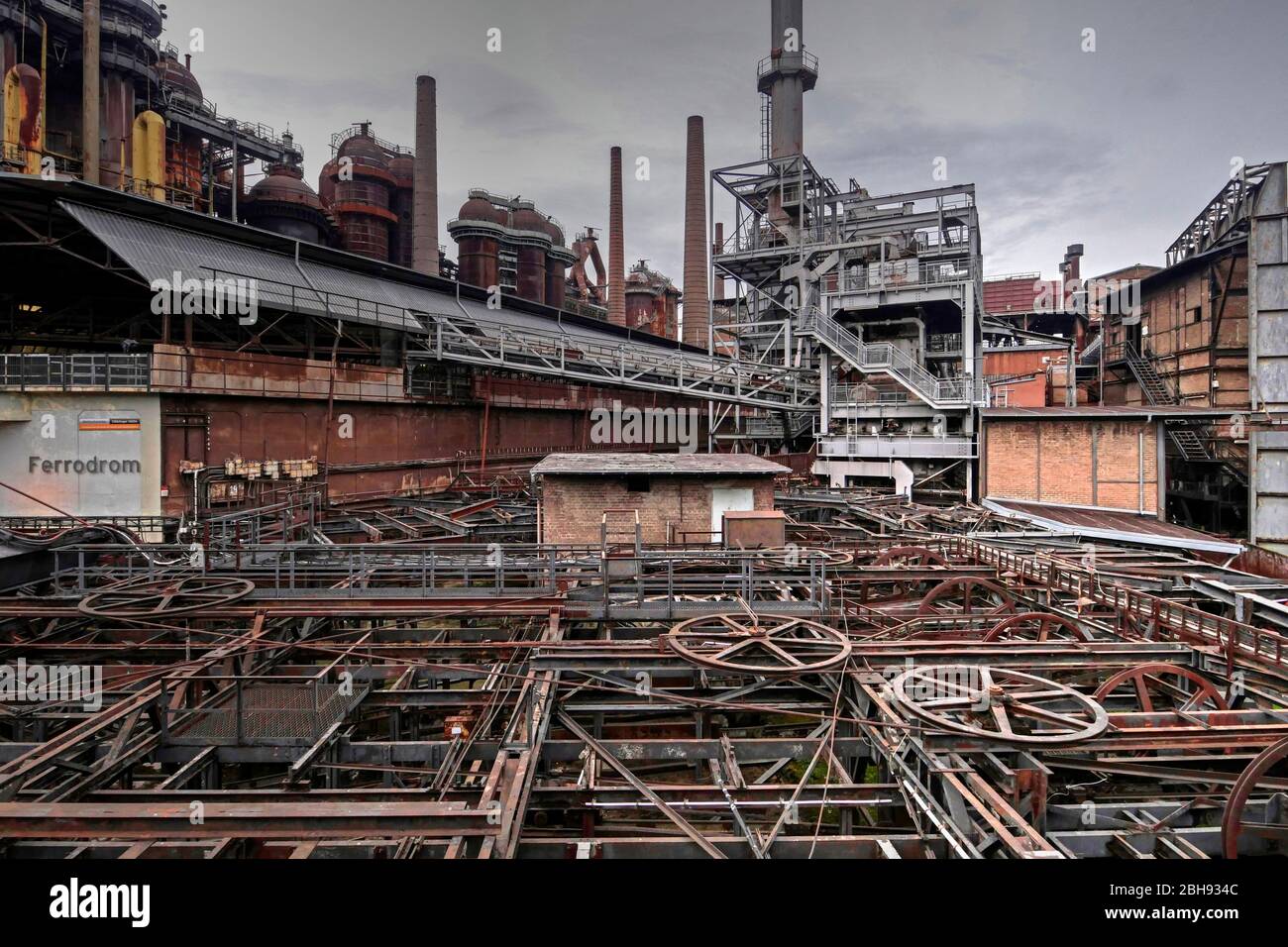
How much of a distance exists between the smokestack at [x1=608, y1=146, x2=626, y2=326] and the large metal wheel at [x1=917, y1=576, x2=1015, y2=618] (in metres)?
41.8

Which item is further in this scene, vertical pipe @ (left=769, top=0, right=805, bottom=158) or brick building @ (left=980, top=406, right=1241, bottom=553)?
vertical pipe @ (left=769, top=0, right=805, bottom=158)

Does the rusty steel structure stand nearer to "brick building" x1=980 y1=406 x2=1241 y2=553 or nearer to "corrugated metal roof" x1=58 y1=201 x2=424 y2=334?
"brick building" x1=980 y1=406 x2=1241 y2=553

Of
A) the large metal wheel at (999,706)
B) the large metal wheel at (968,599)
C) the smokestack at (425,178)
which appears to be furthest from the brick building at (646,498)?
the smokestack at (425,178)

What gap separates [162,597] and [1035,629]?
612 inches

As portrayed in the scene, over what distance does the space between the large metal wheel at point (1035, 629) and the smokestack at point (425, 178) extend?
119ft

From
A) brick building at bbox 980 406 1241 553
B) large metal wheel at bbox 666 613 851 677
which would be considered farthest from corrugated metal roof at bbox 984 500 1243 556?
large metal wheel at bbox 666 613 851 677

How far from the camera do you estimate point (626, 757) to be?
291 inches

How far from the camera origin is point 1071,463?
2431 centimetres

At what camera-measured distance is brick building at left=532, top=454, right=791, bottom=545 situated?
15.0 meters

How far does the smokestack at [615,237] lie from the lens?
5200 centimetres

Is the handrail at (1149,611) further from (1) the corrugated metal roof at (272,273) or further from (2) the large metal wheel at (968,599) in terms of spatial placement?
(1) the corrugated metal roof at (272,273)
